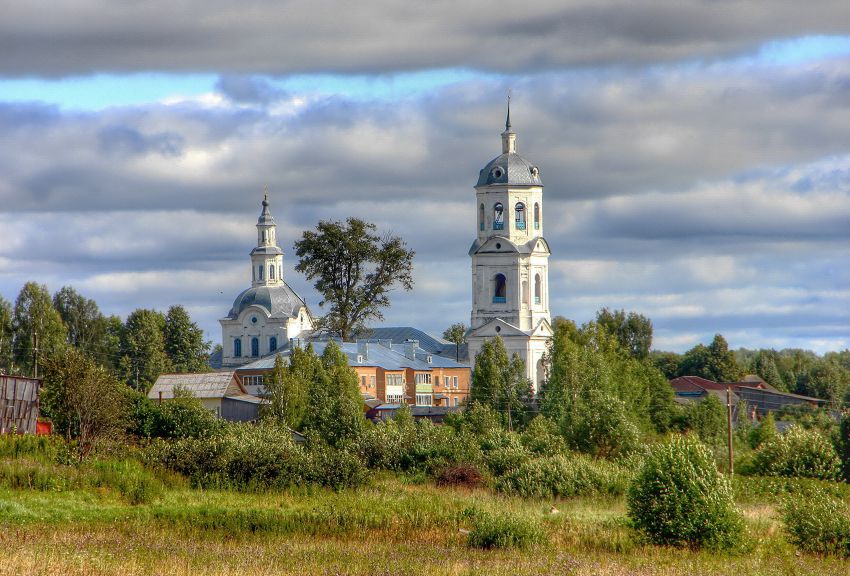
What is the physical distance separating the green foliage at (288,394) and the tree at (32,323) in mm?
35640

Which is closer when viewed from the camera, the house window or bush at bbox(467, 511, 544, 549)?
bush at bbox(467, 511, 544, 549)

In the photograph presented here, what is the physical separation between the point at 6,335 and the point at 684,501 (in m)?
77.0

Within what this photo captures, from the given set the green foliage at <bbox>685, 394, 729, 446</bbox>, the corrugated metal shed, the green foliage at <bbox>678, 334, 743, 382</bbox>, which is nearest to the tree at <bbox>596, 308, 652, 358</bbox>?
the green foliage at <bbox>678, 334, 743, 382</bbox>

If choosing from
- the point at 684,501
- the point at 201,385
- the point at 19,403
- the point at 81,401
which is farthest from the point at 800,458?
the point at 201,385

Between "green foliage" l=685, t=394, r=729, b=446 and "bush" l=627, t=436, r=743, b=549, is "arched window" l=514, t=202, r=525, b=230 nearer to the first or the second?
"green foliage" l=685, t=394, r=729, b=446

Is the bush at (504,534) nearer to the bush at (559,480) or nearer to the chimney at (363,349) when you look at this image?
the bush at (559,480)

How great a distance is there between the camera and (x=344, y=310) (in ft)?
280

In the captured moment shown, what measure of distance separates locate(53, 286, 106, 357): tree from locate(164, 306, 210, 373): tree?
5037 mm

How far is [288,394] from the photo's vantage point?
207 feet

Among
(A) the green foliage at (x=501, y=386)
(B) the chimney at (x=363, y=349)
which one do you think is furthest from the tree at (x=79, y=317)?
(A) the green foliage at (x=501, y=386)

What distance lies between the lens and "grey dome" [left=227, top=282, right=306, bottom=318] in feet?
378

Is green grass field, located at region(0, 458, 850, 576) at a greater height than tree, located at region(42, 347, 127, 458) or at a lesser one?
lesser

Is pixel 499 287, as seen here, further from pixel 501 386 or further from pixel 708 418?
pixel 708 418

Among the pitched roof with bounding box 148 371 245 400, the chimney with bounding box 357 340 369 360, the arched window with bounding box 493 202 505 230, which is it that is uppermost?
the arched window with bounding box 493 202 505 230
